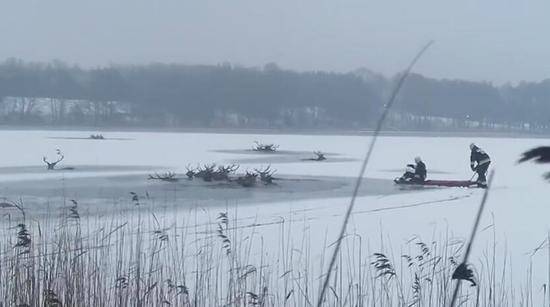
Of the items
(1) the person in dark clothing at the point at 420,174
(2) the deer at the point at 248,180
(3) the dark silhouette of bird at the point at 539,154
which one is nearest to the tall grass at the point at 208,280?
(3) the dark silhouette of bird at the point at 539,154

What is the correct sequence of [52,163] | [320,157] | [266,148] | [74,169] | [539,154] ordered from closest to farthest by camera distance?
1. [539,154]
2. [74,169]
3. [52,163]
4. [320,157]
5. [266,148]

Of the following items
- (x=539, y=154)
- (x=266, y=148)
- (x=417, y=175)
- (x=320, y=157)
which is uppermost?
(x=539, y=154)

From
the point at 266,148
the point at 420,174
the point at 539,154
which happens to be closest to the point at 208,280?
the point at 539,154

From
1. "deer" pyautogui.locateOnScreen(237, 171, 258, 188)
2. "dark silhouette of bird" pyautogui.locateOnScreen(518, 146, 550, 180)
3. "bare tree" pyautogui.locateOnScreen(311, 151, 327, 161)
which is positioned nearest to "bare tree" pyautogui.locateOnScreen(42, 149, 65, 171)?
"deer" pyautogui.locateOnScreen(237, 171, 258, 188)

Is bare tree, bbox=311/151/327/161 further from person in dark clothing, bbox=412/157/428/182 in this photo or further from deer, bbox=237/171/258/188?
deer, bbox=237/171/258/188

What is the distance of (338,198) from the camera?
485 inches

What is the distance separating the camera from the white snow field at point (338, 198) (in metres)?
6.76

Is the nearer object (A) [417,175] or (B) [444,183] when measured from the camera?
(B) [444,183]

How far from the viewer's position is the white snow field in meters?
6.76

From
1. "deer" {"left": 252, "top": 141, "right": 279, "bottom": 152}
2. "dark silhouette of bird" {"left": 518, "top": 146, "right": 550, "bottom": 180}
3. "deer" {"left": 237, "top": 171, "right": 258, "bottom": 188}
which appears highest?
"dark silhouette of bird" {"left": 518, "top": 146, "right": 550, "bottom": 180}

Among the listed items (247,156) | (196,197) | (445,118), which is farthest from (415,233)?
(247,156)

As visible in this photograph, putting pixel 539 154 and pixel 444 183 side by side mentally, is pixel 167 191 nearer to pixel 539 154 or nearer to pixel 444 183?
pixel 444 183

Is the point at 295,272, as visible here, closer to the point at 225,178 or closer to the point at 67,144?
the point at 225,178

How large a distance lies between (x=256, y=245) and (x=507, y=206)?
467cm
